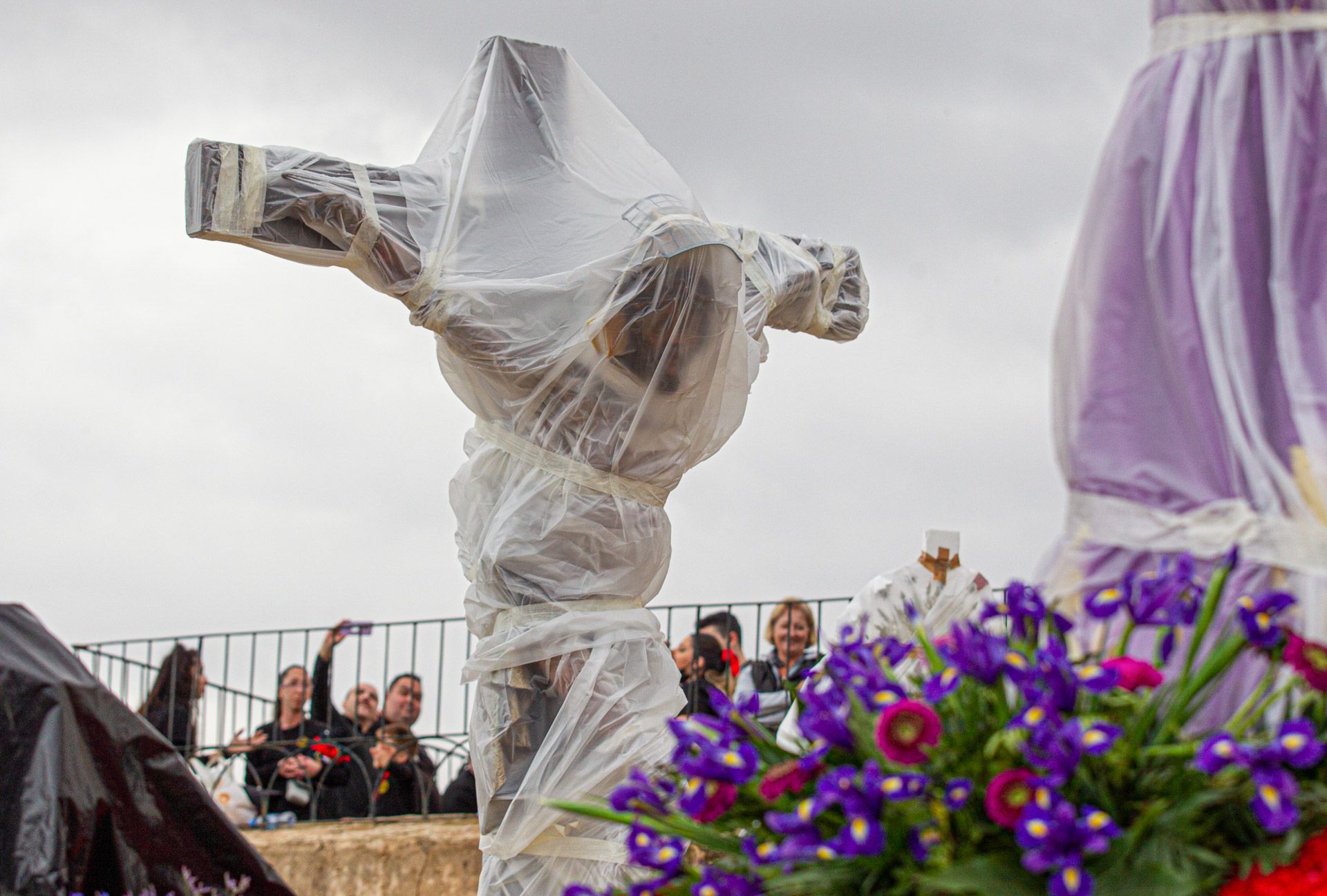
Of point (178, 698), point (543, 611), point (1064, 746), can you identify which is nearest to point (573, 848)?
point (543, 611)

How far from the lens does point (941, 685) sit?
1.51m

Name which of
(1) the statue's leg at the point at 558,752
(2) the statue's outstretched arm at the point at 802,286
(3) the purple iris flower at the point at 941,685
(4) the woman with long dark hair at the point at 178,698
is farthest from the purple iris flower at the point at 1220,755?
(4) the woman with long dark hair at the point at 178,698

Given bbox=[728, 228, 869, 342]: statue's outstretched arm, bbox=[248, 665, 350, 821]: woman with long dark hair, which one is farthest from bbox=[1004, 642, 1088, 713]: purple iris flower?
bbox=[248, 665, 350, 821]: woman with long dark hair

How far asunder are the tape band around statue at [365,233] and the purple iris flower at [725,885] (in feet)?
8.23

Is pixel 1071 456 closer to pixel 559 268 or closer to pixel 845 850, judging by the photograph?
pixel 845 850

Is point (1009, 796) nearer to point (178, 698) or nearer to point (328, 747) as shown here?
point (328, 747)

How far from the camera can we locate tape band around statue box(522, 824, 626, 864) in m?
3.74

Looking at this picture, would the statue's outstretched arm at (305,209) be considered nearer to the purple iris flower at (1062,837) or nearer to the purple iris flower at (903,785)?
the purple iris flower at (903,785)

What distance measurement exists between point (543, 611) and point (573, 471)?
0.35m

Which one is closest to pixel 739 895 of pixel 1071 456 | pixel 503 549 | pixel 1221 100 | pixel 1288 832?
pixel 1288 832

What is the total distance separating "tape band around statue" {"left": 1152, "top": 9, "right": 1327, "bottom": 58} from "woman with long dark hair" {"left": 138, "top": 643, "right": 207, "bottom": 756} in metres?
5.73

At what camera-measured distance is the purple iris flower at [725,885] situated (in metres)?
1.54

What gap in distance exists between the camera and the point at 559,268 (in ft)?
13.2

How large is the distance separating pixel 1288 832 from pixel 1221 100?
1018 millimetres
